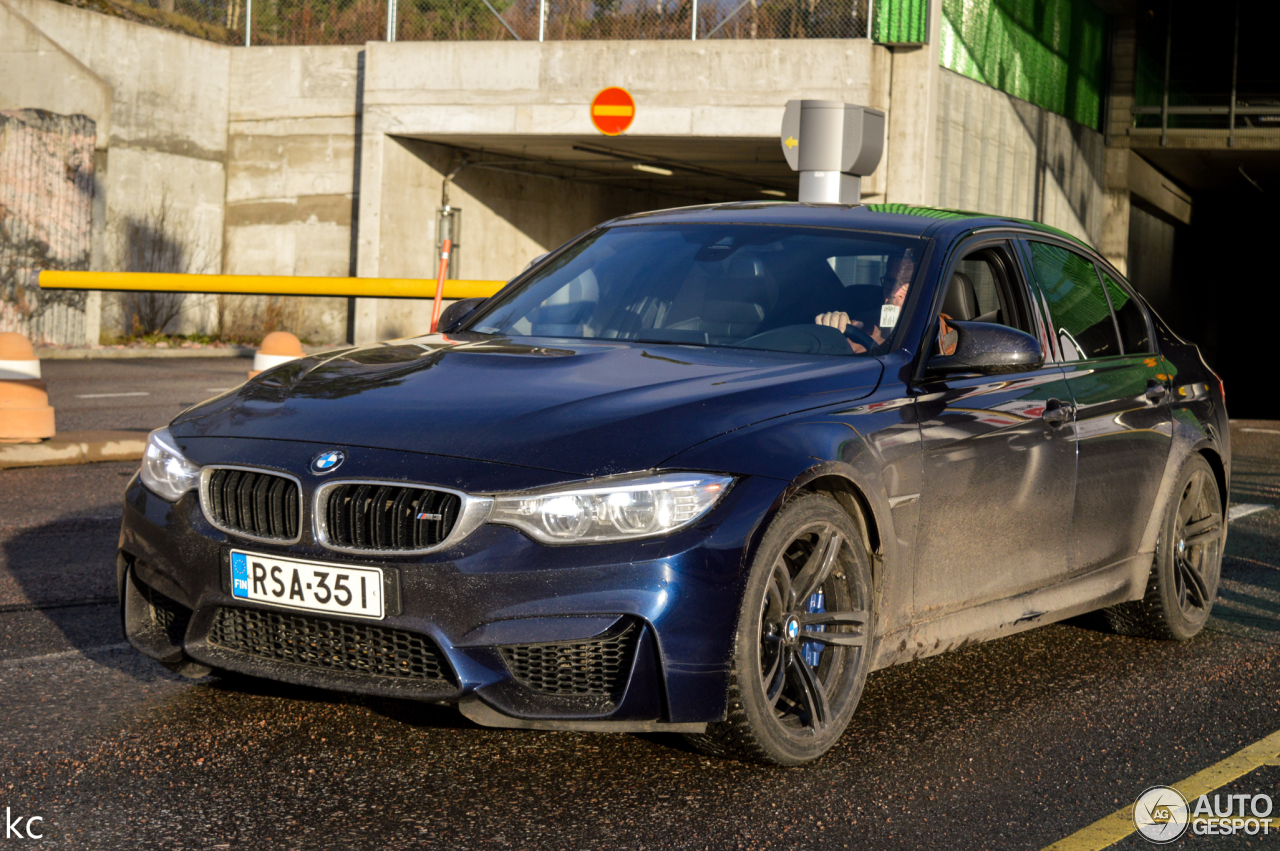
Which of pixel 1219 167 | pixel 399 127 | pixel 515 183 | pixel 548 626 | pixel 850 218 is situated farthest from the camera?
pixel 1219 167

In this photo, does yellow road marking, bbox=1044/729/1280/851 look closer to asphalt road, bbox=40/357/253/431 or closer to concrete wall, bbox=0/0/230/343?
asphalt road, bbox=40/357/253/431

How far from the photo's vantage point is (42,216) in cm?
2417

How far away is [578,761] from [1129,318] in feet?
10.7

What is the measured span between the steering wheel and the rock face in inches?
826

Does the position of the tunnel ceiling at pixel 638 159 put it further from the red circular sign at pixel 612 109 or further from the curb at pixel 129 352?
the curb at pixel 129 352

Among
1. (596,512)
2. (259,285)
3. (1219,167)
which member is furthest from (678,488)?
(1219,167)

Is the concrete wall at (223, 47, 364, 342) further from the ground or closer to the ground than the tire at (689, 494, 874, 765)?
further from the ground

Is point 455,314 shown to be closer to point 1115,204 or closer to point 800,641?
point 800,641

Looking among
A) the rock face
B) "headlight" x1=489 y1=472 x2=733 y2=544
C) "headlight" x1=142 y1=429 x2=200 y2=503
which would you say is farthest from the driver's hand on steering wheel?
the rock face

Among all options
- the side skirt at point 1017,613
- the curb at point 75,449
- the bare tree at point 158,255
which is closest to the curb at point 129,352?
the bare tree at point 158,255

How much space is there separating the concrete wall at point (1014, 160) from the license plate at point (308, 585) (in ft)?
64.2

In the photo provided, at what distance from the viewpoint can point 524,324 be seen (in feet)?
17.5

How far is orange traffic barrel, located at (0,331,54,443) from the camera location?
9.99 meters

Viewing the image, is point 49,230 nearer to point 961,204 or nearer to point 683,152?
point 683,152
